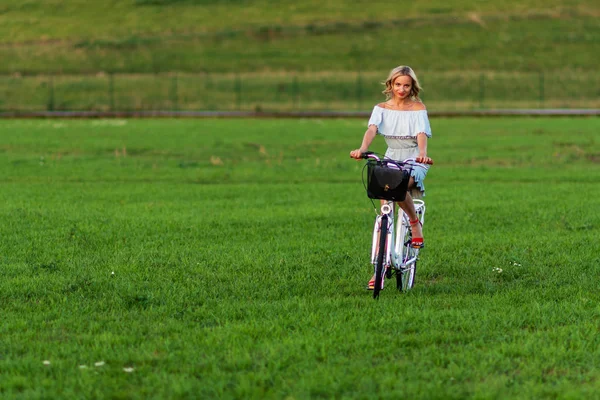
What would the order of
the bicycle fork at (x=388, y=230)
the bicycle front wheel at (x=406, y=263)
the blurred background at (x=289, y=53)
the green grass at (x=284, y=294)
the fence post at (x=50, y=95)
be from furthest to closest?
the blurred background at (x=289, y=53) < the fence post at (x=50, y=95) < the bicycle front wheel at (x=406, y=263) < the bicycle fork at (x=388, y=230) < the green grass at (x=284, y=294)

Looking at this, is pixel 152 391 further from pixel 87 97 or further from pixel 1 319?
pixel 87 97

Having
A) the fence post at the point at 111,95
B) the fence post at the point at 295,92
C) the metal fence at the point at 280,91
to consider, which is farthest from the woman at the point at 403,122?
the fence post at the point at 295,92

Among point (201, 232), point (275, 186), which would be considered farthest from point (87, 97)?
point (201, 232)

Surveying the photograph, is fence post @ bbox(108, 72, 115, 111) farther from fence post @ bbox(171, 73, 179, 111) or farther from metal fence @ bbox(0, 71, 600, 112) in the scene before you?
fence post @ bbox(171, 73, 179, 111)

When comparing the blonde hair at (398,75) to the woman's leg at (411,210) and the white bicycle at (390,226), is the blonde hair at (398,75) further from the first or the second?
the woman's leg at (411,210)

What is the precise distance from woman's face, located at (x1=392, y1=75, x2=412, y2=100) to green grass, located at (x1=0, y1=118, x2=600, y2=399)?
1.72m

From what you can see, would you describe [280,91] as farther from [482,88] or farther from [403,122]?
[403,122]

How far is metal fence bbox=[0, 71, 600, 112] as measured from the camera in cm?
5744

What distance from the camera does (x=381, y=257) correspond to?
7648mm

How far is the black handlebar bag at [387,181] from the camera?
7402 mm

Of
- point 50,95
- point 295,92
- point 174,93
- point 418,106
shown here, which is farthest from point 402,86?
point 50,95

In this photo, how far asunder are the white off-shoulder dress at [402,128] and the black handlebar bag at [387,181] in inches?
21.1

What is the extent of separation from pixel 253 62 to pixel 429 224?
63.3 m

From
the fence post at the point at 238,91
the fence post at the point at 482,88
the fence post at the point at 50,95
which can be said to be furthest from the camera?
the fence post at the point at 482,88
